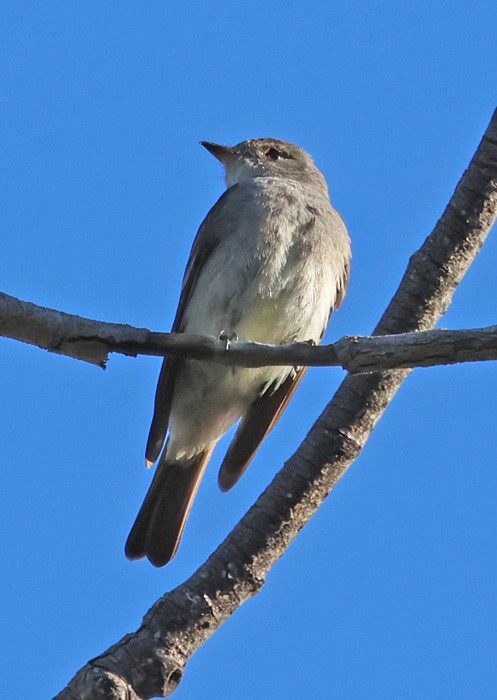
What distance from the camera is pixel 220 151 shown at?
916 cm

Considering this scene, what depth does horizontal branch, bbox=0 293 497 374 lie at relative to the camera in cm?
474

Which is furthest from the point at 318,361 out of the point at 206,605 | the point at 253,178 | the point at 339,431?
the point at 253,178

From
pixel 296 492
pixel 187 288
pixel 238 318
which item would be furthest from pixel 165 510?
pixel 296 492

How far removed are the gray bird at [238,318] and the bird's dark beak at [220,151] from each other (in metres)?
0.89

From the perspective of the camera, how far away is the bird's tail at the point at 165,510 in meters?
7.31

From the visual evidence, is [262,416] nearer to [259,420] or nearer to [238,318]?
[259,420]

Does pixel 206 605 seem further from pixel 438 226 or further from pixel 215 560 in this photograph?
pixel 438 226

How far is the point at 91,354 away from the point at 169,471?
118 inches

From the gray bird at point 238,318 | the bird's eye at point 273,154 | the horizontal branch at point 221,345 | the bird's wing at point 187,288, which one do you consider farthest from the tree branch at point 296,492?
the bird's eye at point 273,154

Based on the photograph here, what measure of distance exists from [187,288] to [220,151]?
1.88 m

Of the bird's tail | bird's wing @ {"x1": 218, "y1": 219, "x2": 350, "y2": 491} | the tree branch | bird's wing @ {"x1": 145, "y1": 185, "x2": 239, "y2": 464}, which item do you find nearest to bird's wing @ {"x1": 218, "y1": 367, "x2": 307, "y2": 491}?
bird's wing @ {"x1": 218, "y1": 219, "x2": 350, "y2": 491}

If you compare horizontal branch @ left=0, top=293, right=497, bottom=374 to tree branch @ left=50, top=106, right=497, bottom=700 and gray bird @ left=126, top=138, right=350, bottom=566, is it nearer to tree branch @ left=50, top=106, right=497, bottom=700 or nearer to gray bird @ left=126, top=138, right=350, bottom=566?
tree branch @ left=50, top=106, right=497, bottom=700

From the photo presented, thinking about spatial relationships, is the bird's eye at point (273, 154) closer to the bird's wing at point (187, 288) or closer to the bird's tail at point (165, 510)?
the bird's wing at point (187, 288)

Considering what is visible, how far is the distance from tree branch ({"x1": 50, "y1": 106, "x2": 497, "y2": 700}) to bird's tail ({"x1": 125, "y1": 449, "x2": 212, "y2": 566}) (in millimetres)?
1506
